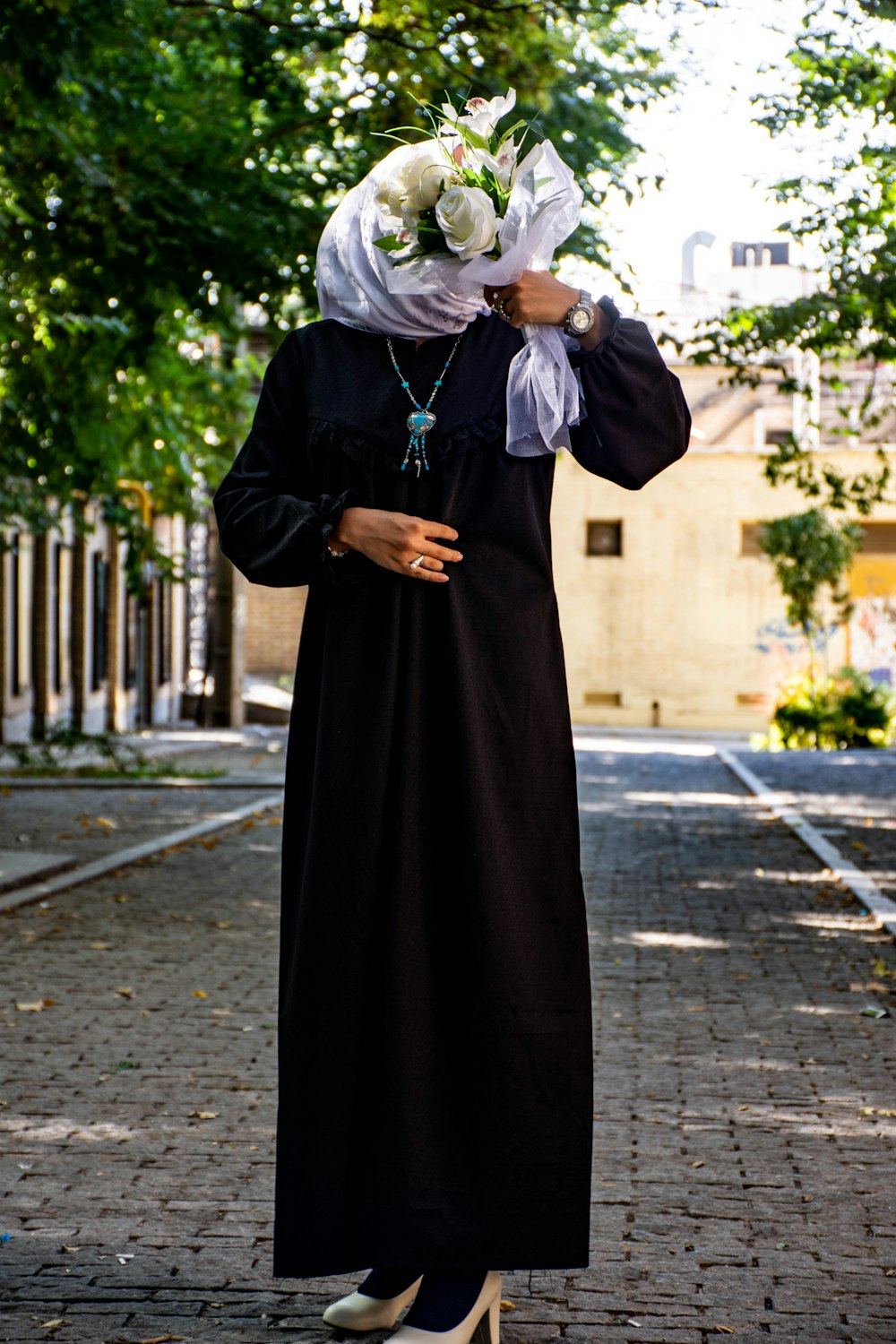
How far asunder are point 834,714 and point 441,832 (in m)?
21.8

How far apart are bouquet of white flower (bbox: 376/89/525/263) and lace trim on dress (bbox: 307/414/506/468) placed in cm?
31

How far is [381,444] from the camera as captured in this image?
3002 millimetres

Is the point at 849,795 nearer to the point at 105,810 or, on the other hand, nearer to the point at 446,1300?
the point at 105,810

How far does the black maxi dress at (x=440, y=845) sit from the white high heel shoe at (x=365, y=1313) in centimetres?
34

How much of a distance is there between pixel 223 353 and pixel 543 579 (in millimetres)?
18167

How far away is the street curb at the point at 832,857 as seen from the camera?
349 inches

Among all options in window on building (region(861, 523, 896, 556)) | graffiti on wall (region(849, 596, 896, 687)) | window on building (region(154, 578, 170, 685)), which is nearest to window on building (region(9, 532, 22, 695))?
window on building (region(154, 578, 170, 685))

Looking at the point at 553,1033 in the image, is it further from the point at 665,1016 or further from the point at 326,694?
the point at 665,1016

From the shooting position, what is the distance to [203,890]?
31.3 ft

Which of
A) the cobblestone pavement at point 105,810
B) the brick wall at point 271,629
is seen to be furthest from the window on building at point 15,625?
the brick wall at point 271,629

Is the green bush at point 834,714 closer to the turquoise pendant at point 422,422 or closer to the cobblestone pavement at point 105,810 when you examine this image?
the cobblestone pavement at point 105,810

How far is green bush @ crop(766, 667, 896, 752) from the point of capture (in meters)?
23.6

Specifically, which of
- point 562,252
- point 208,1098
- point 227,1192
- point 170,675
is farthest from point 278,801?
point 170,675

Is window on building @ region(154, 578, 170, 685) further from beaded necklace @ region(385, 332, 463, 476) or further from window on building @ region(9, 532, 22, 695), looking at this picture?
beaded necklace @ region(385, 332, 463, 476)
